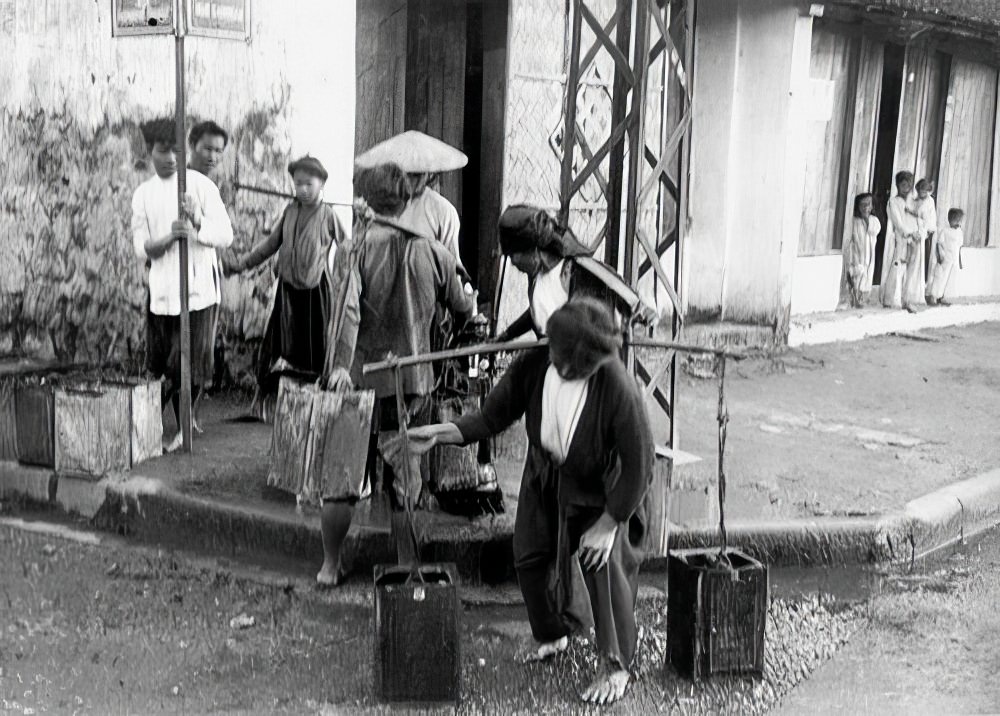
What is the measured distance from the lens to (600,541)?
4.56 meters

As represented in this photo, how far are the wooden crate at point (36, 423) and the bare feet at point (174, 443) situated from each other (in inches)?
25.6

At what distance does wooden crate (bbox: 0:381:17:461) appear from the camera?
284 inches

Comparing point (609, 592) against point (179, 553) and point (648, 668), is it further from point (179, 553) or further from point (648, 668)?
point (179, 553)

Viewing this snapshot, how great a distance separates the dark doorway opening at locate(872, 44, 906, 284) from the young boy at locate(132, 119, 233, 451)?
9.98 m

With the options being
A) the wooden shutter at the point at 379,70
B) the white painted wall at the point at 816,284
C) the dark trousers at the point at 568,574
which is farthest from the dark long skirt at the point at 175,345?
the white painted wall at the point at 816,284

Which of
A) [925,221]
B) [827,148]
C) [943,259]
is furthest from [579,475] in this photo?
[943,259]

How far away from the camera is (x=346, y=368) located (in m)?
A: 5.66

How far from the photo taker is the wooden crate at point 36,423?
23.3 ft

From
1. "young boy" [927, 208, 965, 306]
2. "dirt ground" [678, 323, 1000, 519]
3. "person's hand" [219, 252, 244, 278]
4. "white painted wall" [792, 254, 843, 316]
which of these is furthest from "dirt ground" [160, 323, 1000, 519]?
"young boy" [927, 208, 965, 306]

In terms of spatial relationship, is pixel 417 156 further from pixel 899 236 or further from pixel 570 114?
pixel 899 236

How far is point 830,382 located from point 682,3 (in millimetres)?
5386

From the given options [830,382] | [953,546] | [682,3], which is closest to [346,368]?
[682,3]

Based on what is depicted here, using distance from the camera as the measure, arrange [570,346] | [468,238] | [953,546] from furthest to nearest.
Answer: [468,238], [953,546], [570,346]

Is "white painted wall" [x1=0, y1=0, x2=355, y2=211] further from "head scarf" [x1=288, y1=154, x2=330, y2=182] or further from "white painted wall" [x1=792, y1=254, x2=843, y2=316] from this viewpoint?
"white painted wall" [x1=792, y1=254, x2=843, y2=316]
